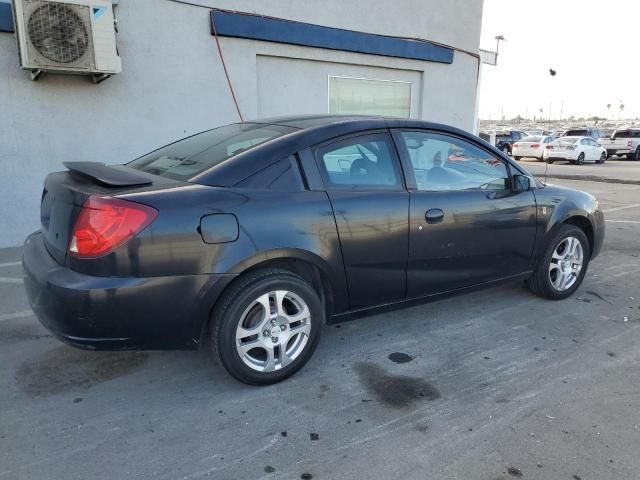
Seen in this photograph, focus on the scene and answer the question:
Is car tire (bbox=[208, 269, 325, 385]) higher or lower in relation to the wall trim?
lower

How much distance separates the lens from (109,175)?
2775 millimetres

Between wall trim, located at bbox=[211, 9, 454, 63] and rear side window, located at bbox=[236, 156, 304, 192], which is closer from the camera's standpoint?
rear side window, located at bbox=[236, 156, 304, 192]

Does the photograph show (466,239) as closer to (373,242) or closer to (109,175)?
(373,242)

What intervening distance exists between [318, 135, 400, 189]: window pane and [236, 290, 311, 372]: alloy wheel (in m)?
0.80

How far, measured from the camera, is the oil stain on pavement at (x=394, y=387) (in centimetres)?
284

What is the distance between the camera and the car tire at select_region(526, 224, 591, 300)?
4.21 metres

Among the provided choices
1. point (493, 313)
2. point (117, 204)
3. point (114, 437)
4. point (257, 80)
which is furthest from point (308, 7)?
point (114, 437)

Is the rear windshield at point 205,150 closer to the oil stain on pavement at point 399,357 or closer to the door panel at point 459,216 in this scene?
the door panel at point 459,216

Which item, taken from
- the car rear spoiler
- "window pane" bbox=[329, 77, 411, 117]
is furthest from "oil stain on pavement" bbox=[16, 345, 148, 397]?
"window pane" bbox=[329, 77, 411, 117]

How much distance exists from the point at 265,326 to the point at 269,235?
1.80 feet

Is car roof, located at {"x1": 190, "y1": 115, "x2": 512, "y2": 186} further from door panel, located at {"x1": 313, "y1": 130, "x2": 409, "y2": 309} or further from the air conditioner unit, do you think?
the air conditioner unit

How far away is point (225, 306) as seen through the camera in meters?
2.73

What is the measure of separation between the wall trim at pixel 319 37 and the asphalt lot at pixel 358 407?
15.5 ft

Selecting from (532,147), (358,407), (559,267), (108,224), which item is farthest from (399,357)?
(532,147)
